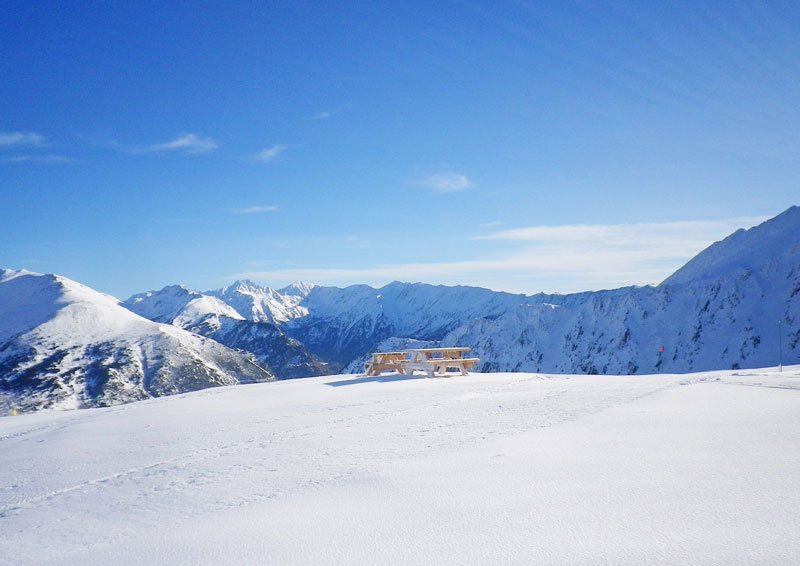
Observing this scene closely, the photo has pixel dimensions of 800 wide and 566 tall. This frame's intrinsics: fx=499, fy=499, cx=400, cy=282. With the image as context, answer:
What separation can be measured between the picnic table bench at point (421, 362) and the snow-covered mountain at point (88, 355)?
112 metres

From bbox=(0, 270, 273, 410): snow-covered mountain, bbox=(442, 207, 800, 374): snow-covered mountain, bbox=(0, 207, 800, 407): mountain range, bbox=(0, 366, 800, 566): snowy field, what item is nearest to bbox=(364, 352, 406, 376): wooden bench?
bbox=(0, 366, 800, 566): snowy field

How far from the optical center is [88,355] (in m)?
137

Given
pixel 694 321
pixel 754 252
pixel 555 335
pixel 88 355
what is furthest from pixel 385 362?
pixel 88 355

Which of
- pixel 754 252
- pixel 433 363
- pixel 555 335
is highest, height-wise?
pixel 754 252

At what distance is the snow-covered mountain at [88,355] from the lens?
120m

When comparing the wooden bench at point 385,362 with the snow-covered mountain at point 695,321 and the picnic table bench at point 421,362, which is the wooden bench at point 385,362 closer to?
the picnic table bench at point 421,362

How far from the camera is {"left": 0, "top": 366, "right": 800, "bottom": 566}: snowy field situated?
4527mm

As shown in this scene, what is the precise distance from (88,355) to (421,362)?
475ft

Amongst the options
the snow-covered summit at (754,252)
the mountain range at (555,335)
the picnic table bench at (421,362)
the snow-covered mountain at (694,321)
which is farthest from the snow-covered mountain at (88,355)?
the snow-covered summit at (754,252)

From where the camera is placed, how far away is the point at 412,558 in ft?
14.6

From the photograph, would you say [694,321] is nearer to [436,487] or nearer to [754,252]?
[754,252]

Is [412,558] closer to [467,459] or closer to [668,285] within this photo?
[467,459]

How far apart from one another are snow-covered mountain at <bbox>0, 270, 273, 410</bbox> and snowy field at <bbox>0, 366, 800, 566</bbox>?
123m

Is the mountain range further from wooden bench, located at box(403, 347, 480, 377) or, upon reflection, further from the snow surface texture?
wooden bench, located at box(403, 347, 480, 377)
